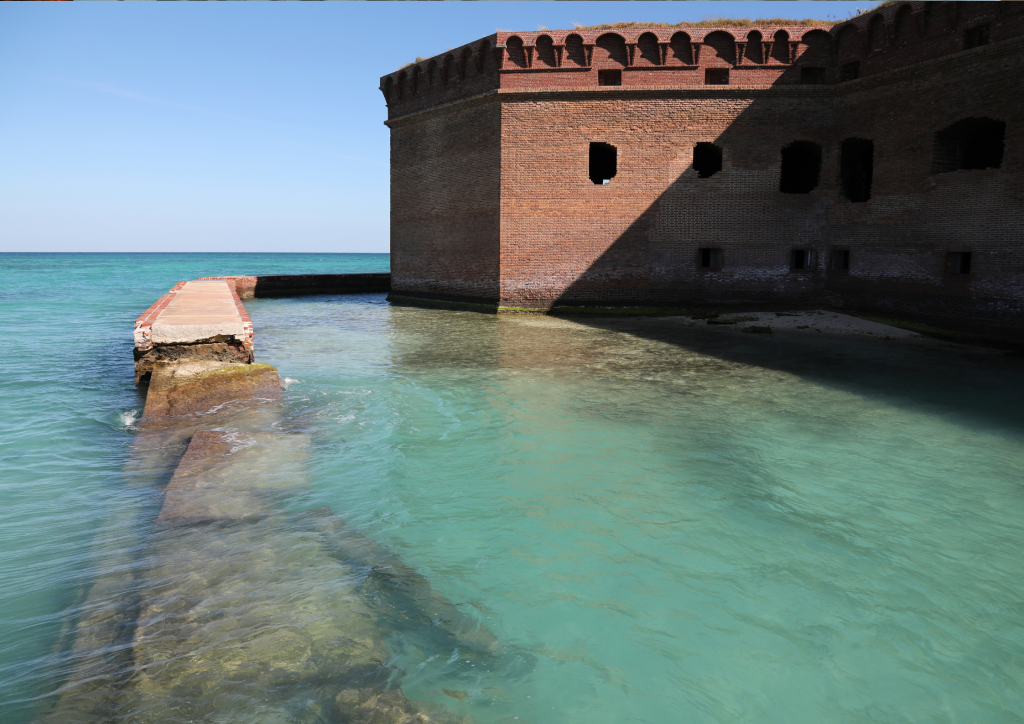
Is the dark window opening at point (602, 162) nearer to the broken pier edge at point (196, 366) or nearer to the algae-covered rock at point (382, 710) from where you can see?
the broken pier edge at point (196, 366)

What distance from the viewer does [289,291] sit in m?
25.0

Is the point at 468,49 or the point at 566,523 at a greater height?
the point at 468,49

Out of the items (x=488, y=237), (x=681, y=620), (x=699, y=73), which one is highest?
(x=699, y=73)

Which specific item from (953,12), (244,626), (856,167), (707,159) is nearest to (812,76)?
(856,167)

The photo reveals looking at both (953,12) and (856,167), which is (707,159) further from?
(953,12)

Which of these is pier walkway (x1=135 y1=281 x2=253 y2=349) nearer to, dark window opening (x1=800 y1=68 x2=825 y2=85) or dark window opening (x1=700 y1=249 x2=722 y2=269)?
dark window opening (x1=700 y1=249 x2=722 y2=269)

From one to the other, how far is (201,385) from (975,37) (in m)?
14.9

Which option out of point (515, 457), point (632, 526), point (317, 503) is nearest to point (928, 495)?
point (632, 526)

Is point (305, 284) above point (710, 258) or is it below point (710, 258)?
below

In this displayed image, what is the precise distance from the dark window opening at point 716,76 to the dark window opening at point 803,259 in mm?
4543

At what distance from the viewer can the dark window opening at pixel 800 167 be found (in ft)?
55.1

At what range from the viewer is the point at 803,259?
1647 cm

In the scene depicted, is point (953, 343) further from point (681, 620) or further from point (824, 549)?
point (681, 620)

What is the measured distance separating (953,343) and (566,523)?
11.4 metres
